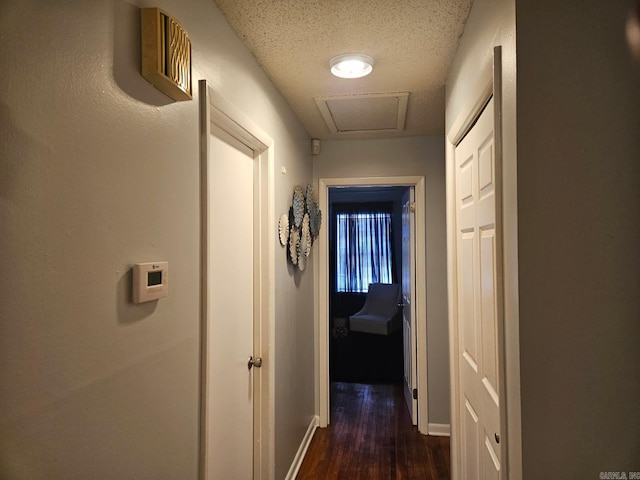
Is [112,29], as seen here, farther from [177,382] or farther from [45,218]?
[177,382]

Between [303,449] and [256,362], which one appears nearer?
[256,362]

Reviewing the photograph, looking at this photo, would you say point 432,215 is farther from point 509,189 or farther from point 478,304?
point 509,189

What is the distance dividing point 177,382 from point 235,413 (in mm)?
714

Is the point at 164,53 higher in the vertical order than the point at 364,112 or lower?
lower

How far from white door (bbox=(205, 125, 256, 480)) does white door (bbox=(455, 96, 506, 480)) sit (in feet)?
3.06

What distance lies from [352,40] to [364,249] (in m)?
4.94

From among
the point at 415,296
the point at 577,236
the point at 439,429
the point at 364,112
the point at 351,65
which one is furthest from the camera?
the point at 415,296

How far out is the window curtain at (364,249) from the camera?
6461 mm

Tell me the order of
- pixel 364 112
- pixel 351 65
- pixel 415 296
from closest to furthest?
pixel 351 65, pixel 364 112, pixel 415 296

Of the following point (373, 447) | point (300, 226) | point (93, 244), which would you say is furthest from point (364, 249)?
point (93, 244)

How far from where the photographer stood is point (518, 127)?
968 millimetres

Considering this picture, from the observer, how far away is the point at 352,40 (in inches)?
67.0

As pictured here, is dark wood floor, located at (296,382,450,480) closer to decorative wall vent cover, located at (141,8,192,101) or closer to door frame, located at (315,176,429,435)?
door frame, located at (315,176,429,435)

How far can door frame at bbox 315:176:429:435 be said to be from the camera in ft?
10.4
